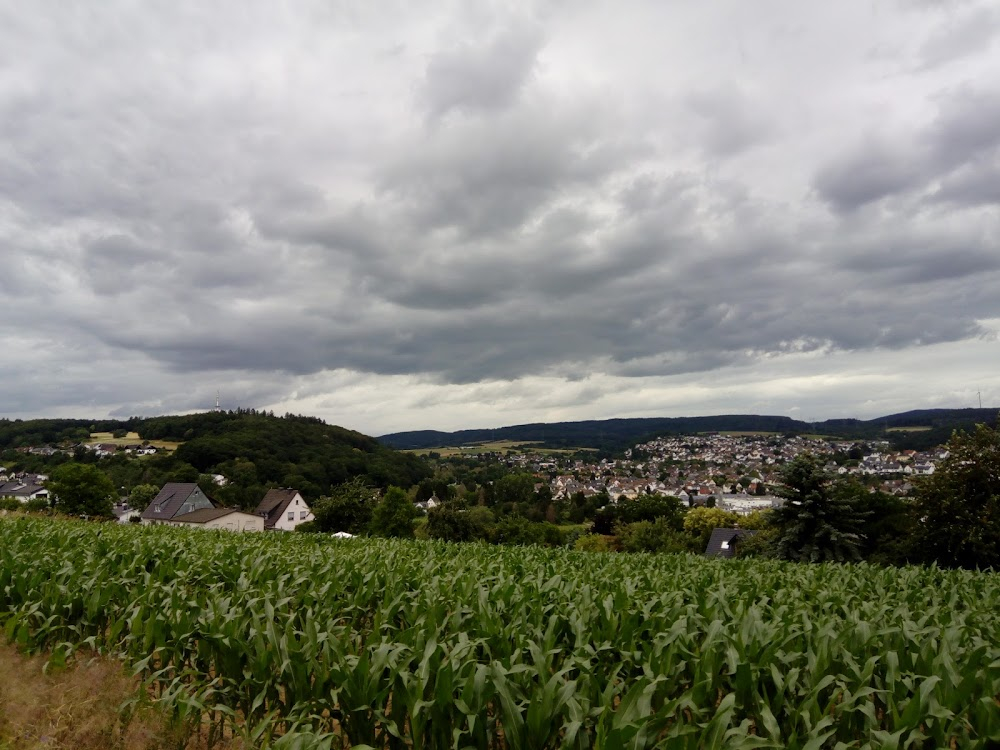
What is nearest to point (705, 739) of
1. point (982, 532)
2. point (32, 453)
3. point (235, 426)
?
point (982, 532)

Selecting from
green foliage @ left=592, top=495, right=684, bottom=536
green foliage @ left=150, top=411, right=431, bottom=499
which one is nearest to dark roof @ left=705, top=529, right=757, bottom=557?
green foliage @ left=592, top=495, right=684, bottom=536

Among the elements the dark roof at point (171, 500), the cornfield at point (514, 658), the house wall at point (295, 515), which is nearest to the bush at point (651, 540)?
the cornfield at point (514, 658)

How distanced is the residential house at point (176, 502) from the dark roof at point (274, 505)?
693 cm

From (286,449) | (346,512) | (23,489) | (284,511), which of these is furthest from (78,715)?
(286,449)

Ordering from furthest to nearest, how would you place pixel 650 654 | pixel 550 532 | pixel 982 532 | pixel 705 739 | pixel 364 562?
pixel 550 532
pixel 982 532
pixel 364 562
pixel 650 654
pixel 705 739

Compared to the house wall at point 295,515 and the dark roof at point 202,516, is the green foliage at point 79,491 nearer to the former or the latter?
the dark roof at point 202,516

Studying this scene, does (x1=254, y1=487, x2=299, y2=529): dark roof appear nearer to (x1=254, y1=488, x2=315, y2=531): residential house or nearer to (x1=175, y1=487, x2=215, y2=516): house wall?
(x1=254, y1=488, x2=315, y2=531): residential house

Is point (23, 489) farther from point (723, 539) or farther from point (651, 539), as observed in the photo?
point (723, 539)

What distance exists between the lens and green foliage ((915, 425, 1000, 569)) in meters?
19.3

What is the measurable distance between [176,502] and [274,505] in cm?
1244

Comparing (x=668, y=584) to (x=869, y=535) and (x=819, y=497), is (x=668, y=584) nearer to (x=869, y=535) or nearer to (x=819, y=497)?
(x=819, y=497)

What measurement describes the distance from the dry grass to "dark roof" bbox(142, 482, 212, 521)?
57.2 m

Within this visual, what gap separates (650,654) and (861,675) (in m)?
1.53

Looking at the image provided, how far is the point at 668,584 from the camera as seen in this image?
872 centimetres
